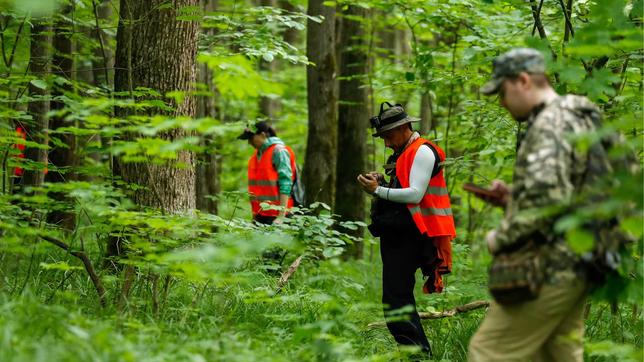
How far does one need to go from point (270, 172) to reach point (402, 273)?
3.77 metres

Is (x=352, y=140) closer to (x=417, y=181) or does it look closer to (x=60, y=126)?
(x=60, y=126)

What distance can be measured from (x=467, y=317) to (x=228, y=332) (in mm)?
3151

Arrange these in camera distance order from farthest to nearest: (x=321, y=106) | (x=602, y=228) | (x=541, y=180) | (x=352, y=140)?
(x=352, y=140)
(x=321, y=106)
(x=602, y=228)
(x=541, y=180)

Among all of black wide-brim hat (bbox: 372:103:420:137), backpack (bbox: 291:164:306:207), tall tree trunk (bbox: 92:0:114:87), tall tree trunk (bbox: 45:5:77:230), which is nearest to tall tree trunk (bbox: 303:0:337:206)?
backpack (bbox: 291:164:306:207)

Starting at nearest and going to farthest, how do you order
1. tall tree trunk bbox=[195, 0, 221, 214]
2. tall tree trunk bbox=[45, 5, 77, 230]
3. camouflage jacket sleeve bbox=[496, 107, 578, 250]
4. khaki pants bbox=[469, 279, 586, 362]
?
camouflage jacket sleeve bbox=[496, 107, 578, 250] < khaki pants bbox=[469, 279, 586, 362] < tall tree trunk bbox=[45, 5, 77, 230] < tall tree trunk bbox=[195, 0, 221, 214]

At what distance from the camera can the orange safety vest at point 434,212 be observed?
231 inches

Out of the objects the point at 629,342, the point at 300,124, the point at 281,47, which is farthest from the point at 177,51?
the point at 300,124

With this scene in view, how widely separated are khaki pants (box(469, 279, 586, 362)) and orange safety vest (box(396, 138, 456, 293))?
1878 mm

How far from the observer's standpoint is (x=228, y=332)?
5039mm

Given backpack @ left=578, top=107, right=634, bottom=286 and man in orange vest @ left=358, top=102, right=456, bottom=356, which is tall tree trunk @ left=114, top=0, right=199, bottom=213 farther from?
backpack @ left=578, top=107, right=634, bottom=286

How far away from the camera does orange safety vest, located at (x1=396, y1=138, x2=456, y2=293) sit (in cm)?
588

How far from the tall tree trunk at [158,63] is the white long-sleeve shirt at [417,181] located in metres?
1.90

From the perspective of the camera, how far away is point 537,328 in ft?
12.5

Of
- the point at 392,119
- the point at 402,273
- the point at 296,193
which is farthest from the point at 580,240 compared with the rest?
the point at 296,193
